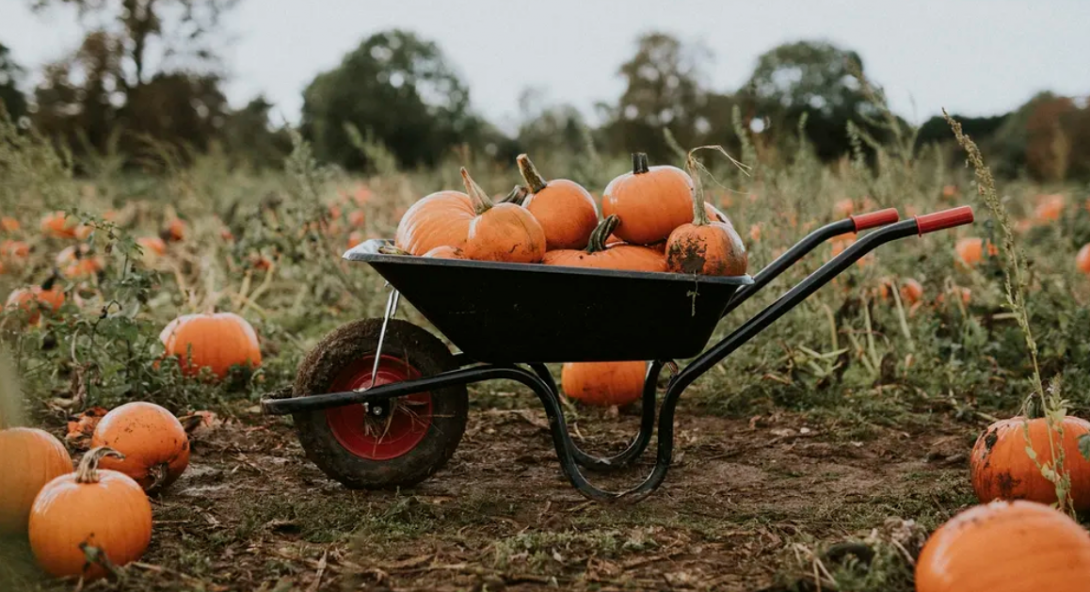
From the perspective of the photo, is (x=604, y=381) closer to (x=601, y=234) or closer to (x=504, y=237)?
(x=601, y=234)

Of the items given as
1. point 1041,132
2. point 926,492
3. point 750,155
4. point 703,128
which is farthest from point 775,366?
point 703,128

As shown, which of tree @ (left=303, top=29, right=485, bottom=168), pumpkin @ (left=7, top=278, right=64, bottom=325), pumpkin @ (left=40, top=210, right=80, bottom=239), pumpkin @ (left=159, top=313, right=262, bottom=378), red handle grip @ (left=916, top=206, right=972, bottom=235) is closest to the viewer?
red handle grip @ (left=916, top=206, right=972, bottom=235)

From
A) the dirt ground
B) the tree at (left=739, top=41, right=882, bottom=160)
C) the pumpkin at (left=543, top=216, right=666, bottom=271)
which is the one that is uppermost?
the tree at (left=739, top=41, right=882, bottom=160)

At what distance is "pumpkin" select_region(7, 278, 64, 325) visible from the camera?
354cm

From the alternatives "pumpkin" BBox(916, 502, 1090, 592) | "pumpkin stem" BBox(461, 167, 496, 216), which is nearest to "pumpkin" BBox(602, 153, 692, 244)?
"pumpkin stem" BBox(461, 167, 496, 216)

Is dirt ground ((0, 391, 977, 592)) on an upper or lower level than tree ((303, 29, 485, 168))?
lower

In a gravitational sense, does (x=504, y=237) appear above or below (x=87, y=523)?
above

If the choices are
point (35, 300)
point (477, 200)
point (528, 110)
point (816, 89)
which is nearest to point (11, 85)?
point (528, 110)

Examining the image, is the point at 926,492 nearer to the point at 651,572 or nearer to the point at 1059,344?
the point at 651,572

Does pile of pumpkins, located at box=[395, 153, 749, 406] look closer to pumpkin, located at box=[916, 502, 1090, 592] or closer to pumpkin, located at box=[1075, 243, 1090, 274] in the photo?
pumpkin, located at box=[916, 502, 1090, 592]

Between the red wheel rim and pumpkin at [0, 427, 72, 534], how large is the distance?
74cm

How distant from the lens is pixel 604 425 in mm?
3641

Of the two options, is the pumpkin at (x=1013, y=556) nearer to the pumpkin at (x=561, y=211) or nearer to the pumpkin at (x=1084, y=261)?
the pumpkin at (x=561, y=211)

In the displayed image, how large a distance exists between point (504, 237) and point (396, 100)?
3852 centimetres
